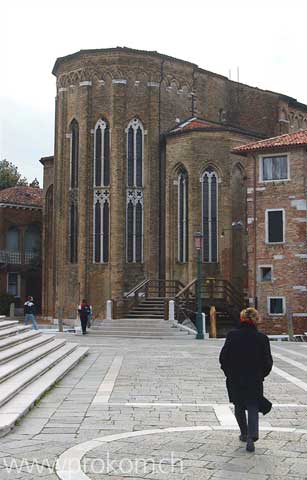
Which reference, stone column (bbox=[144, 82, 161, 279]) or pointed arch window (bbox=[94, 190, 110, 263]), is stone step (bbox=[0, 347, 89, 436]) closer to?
pointed arch window (bbox=[94, 190, 110, 263])

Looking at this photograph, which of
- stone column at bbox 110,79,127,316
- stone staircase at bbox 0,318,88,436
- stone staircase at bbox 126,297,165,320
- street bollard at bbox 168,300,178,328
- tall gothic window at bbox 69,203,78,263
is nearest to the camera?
stone staircase at bbox 0,318,88,436

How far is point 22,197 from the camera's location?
2035 inches

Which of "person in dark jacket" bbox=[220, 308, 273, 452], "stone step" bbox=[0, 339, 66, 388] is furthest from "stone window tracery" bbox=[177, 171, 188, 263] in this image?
"person in dark jacket" bbox=[220, 308, 273, 452]

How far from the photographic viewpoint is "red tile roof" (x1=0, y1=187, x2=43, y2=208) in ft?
165

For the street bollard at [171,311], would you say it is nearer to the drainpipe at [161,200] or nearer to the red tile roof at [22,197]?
the drainpipe at [161,200]

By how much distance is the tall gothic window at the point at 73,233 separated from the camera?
39562 mm

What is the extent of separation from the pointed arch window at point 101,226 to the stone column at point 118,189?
1.47 feet

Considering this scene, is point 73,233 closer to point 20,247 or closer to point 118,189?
point 118,189

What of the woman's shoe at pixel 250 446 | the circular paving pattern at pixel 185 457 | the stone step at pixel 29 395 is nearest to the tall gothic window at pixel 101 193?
the stone step at pixel 29 395

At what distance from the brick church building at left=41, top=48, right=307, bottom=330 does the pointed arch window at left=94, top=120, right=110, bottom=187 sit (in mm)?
55

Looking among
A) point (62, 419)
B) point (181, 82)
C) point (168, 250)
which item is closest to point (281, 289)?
point (168, 250)

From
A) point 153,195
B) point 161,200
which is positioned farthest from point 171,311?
point 153,195

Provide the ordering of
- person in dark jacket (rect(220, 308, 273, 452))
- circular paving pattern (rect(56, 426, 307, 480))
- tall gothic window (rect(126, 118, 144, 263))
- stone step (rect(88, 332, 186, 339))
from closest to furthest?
circular paving pattern (rect(56, 426, 307, 480)), person in dark jacket (rect(220, 308, 273, 452)), stone step (rect(88, 332, 186, 339)), tall gothic window (rect(126, 118, 144, 263))

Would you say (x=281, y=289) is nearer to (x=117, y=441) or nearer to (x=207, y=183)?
(x=207, y=183)
